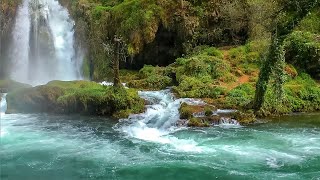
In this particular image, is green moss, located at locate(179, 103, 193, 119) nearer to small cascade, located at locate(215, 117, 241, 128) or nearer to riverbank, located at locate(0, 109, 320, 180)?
riverbank, located at locate(0, 109, 320, 180)

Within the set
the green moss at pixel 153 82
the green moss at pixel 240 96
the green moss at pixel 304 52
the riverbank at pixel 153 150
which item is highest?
the green moss at pixel 304 52

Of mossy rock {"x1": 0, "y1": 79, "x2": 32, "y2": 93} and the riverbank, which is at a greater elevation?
mossy rock {"x1": 0, "y1": 79, "x2": 32, "y2": 93}

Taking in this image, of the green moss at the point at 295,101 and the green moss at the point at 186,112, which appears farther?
the green moss at the point at 295,101

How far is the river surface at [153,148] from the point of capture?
15375mm

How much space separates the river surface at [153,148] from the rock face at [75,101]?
33.3 inches

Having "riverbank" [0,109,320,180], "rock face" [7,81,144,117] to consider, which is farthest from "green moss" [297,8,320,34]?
A: "rock face" [7,81,144,117]

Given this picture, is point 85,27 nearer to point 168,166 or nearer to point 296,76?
point 296,76

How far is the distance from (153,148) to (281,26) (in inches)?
355

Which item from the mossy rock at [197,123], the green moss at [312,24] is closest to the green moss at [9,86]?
the mossy rock at [197,123]

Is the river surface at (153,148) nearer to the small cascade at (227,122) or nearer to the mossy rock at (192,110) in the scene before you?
the small cascade at (227,122)

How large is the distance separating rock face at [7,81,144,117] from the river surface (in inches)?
33.3

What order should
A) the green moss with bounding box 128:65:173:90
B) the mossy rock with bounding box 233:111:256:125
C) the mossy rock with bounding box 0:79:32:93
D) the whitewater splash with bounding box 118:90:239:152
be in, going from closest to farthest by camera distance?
the whitewater splash with bounding box 118:90:239:152 → the mossy rock with bounding box 233:111:256:125 → the mossy rock with bounding box 0:79:32:93 → the green moss with bounding box 128:65:173:90

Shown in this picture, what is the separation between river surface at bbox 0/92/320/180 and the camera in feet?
50.4

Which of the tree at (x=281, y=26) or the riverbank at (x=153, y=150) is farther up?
the tree at (x=281, y=26)
